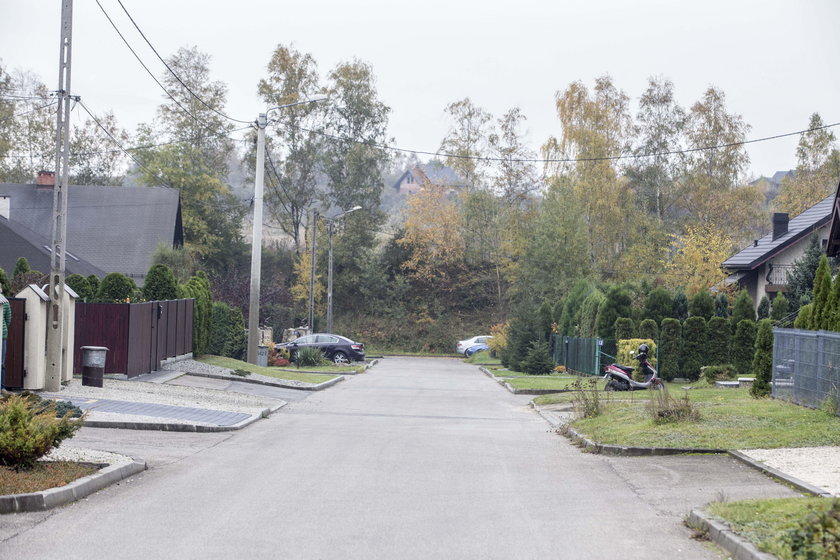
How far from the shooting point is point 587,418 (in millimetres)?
18156

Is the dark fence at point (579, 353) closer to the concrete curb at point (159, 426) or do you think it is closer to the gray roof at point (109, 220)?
the concrete curb at point (159, 426)

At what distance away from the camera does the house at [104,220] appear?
4744 cm

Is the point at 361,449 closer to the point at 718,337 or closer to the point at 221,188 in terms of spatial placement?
the point at 718,337

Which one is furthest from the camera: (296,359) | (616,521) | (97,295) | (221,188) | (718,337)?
(221,188)

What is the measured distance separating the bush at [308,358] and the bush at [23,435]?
28.9m

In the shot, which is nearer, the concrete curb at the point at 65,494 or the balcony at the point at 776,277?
the concrete curb at the point at 65,494

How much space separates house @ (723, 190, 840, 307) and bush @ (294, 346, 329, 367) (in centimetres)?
1947

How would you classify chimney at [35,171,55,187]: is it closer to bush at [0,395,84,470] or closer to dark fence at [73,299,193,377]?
dark fence at [73,299,193,377]

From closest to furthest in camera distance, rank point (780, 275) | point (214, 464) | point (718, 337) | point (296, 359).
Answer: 1. point (214, 464)
2. point (718, 337)
3. point (296, 359)
4. point (780, 275)

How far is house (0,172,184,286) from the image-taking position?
156ft

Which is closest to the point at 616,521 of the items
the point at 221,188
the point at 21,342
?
the point at 21,342

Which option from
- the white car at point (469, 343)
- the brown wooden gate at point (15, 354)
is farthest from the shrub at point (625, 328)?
the white car at point (469, 343)

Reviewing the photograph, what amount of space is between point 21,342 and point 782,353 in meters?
15.1

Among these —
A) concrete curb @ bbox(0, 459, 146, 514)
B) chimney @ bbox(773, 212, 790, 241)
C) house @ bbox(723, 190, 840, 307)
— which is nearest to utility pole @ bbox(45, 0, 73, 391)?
concrete curb @ bbox(0, 459, 146, 514)
